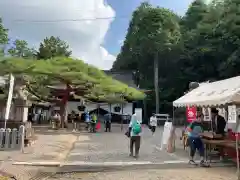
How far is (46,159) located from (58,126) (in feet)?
40.2

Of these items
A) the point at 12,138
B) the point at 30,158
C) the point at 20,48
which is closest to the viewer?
the point at 30,158

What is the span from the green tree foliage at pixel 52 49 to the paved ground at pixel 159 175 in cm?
2954

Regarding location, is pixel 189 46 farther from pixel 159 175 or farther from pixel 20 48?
pixel 159 175

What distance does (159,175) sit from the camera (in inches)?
280

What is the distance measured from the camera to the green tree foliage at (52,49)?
118 ft

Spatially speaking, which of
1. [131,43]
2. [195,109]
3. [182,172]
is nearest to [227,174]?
[182,172]

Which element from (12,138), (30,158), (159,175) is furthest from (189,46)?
(159,175)

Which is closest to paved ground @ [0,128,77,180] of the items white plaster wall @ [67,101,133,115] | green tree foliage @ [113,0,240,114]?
green tree foliage @ [113,0,240,114]

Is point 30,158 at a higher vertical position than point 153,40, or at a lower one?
lower

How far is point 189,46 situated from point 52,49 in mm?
17833

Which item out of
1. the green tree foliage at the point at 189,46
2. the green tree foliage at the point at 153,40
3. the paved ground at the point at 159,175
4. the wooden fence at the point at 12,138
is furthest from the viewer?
the green tree foliage at the point at 153,40

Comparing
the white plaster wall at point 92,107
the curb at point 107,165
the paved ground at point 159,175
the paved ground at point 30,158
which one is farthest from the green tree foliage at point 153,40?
the paved ground at point 159,175

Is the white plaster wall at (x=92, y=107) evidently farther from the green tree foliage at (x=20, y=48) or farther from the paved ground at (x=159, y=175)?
the paved ground at (x=159, y=175)

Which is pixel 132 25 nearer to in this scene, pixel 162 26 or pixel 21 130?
pixel 162 26
